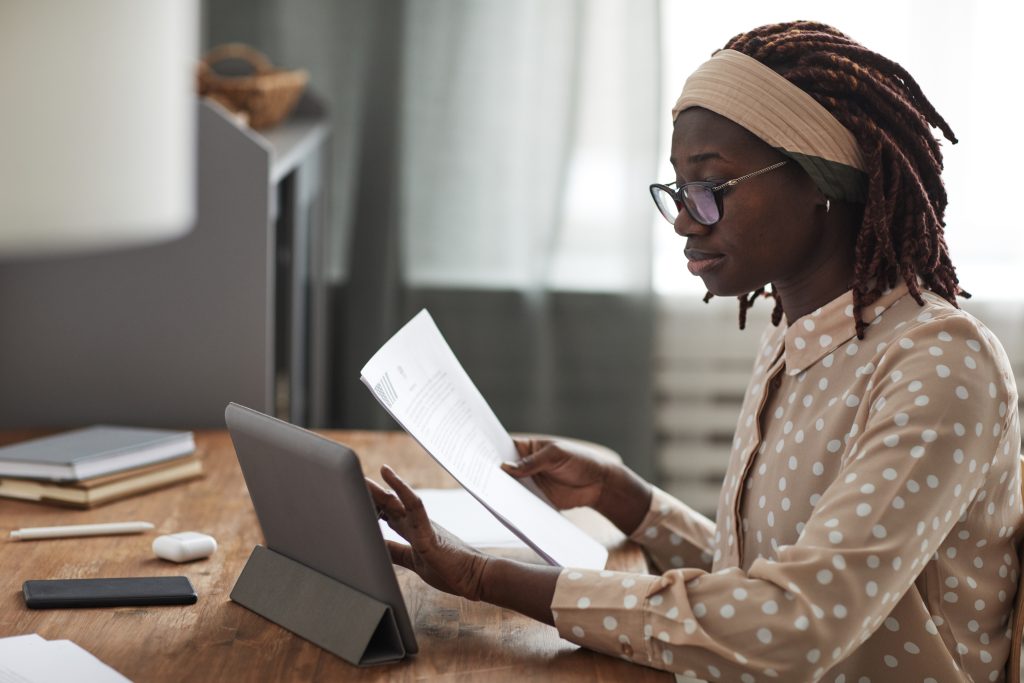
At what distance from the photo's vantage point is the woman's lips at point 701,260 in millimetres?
1136

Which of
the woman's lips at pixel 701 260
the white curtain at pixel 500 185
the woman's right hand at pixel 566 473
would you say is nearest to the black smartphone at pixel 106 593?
the woman's right hand at pixel 566 473

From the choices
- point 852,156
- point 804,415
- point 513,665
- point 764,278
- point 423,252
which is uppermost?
point 852,156

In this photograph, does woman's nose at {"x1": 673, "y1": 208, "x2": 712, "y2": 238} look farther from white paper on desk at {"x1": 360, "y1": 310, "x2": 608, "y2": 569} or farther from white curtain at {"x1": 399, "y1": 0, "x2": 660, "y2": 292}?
white curtain at {"x1": 399, "y1": 0, "x2": 660, "y2": 292}

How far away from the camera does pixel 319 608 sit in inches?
38.6

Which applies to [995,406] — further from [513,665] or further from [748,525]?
[513,665]

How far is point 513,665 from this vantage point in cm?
94

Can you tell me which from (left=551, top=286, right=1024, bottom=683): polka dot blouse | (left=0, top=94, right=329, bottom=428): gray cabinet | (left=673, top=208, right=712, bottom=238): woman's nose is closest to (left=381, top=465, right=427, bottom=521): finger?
(left=551, top=286, right=1024, bottom=683): polka dot blouse

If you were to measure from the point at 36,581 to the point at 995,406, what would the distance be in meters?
0.85

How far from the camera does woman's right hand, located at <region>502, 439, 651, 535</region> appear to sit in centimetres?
132

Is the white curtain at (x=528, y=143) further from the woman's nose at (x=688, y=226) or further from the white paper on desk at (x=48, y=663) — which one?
the white paper on desk at (x=48, y=663)

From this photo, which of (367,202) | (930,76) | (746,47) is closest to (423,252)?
(367,202)

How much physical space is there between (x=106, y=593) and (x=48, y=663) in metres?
0.15

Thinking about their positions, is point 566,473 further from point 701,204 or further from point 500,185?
point 500,185

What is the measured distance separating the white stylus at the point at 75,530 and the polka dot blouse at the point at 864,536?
0.53 m
